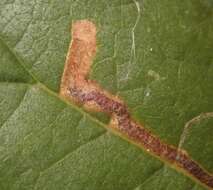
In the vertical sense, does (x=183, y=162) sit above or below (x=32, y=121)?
below

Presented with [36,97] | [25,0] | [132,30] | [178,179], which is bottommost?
[178,179]

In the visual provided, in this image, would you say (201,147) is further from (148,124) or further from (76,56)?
(76,56)

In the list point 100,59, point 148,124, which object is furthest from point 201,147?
point 100,59
